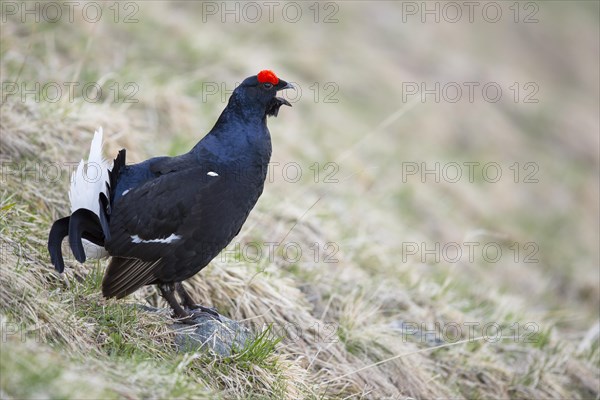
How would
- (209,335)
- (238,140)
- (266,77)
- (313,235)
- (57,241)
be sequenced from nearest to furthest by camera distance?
(57,241)
(209,335)
(238,140)
(266,77)
(313,235)

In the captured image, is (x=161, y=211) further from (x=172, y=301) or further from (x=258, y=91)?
Answer: (x=258, y=91)

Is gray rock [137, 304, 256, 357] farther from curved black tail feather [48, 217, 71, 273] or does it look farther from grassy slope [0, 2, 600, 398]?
curved black tail feather [48, 217, 71, 273]

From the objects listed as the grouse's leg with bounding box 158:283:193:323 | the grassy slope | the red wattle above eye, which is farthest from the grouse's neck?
the grassy slope

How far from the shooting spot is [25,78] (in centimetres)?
618

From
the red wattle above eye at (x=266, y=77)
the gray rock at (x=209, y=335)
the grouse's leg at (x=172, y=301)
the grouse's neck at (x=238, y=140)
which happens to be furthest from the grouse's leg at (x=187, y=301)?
the red wattle above eye at (x=266, y=77)

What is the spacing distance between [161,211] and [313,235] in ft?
7.50

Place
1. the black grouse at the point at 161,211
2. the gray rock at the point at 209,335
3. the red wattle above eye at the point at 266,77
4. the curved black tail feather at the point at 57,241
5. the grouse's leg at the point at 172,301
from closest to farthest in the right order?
the curved black tail feather at the point at 57,241 < the black grouse at the point at 161,211 < the gray rock at the point at 209,335 < the grouse's leg at the point at 172,301 < the red wattle above eye at the point at 266,77

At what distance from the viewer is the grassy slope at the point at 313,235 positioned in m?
3.63

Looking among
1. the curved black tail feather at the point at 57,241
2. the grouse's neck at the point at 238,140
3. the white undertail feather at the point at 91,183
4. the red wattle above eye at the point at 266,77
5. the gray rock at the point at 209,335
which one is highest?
the red wattle above eye at the point at 266,77

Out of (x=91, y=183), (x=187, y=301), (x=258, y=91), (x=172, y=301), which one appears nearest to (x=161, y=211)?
(x=91, y=183)

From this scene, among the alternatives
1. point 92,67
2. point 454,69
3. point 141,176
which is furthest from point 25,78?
point 454,69

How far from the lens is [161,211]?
12.6 ft

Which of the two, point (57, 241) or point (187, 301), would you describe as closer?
point (57, 241)

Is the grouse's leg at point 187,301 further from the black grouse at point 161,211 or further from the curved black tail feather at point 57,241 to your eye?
the curved black tail feather at point 57,241
